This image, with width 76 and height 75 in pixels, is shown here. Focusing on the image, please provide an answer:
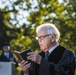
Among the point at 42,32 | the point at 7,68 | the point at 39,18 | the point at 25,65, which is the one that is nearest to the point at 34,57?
the point at 25,65

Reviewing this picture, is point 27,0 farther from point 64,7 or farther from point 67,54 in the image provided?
point 67,54

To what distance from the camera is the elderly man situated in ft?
22.1

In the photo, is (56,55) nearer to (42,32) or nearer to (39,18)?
(42,32)

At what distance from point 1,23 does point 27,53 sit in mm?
32924

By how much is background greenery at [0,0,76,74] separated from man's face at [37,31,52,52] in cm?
1907

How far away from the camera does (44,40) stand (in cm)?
683

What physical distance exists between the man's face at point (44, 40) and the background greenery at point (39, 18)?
→ 1907 cm

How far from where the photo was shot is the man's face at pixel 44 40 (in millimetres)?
6816

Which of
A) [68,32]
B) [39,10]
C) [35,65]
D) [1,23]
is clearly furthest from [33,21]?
[35,65]

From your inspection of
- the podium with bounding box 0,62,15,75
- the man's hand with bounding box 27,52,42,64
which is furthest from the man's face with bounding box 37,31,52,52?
the podium with bounding box 0,62,15,75

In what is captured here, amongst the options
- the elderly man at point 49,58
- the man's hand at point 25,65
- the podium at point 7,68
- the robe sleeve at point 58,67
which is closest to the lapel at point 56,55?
the elderly man at point 49,58

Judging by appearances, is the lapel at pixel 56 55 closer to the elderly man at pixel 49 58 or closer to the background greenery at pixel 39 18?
the elderly man at pixel 49 58

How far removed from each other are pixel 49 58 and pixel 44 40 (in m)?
0.33

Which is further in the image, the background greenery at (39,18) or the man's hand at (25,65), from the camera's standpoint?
the background greenery at (39,18)
